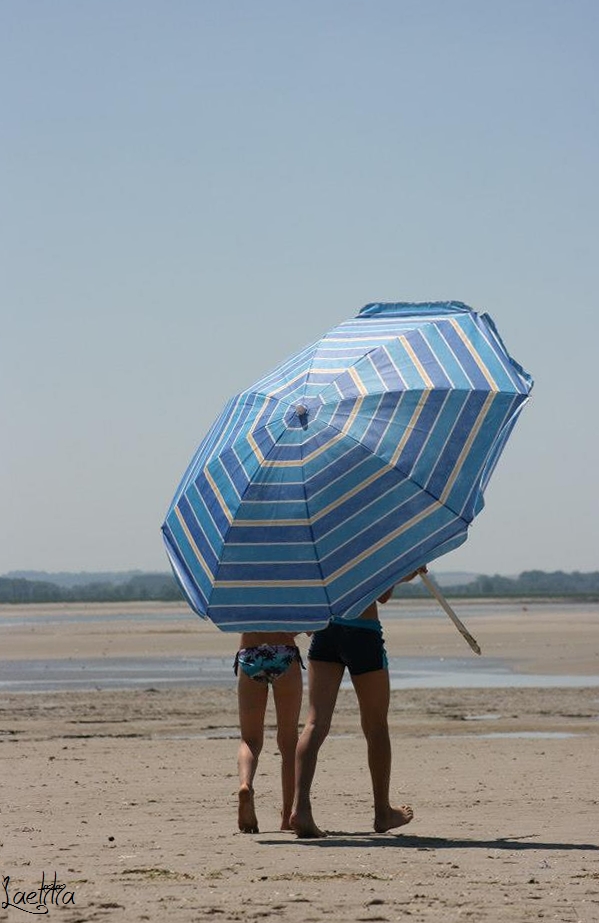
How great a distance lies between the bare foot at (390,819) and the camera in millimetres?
7028

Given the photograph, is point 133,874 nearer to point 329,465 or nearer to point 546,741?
point 329,465

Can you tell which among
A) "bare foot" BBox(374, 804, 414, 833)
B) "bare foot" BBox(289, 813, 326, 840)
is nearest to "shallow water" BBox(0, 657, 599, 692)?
"bare foot" BBox(374, 804, 414, 833)

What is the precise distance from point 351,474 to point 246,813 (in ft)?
5.63

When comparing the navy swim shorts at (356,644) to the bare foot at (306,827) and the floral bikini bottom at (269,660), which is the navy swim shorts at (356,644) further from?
the bare foot at (306,827)

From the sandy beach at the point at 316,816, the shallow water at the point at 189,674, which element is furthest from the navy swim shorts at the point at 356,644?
the shallow water at the point at 189,674

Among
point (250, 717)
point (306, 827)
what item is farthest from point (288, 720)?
point (306, 827)

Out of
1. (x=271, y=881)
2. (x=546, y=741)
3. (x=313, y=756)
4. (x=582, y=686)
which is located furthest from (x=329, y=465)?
(x=582, y=686)

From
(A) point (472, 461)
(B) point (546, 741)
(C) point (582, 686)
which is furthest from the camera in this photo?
(C) point (582, 686)

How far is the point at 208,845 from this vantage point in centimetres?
652

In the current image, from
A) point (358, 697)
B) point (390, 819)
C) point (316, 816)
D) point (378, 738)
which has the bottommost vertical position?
point (316, 816)

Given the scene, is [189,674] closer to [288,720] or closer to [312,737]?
[288,720]

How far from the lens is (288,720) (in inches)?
287

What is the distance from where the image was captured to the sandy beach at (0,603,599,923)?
5113 millimetres

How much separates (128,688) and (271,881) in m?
13.6
